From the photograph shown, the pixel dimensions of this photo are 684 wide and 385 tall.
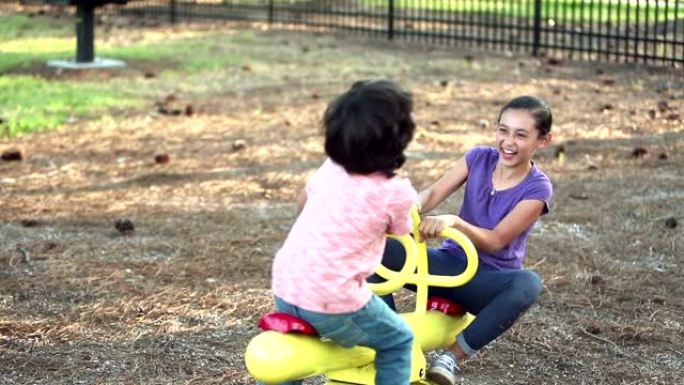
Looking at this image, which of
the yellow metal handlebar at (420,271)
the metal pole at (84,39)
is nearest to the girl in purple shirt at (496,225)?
the yellow metal handlebar at (420,271)

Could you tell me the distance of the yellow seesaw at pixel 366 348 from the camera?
316cm

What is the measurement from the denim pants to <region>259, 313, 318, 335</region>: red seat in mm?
16

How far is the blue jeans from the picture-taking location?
12.4 ft

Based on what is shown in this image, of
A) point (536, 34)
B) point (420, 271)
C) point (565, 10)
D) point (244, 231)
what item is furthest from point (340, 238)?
point (565, 10)

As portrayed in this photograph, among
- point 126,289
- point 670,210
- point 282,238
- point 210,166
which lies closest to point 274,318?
point 126,289

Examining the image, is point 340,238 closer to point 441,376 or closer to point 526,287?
point 441,376

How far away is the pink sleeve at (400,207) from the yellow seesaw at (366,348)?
0.15 metres

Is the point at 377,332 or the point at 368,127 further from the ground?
the point at 368,127

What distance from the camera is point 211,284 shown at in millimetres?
5242

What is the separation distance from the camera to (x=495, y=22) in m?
14.1

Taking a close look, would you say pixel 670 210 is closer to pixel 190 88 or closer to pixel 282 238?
pixel 282 238

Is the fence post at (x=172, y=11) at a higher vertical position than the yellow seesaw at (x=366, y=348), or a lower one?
higher

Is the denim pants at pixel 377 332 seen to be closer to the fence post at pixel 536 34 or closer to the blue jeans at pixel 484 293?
the blue jeans at pixel 484 293

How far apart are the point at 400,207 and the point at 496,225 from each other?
0.89m
